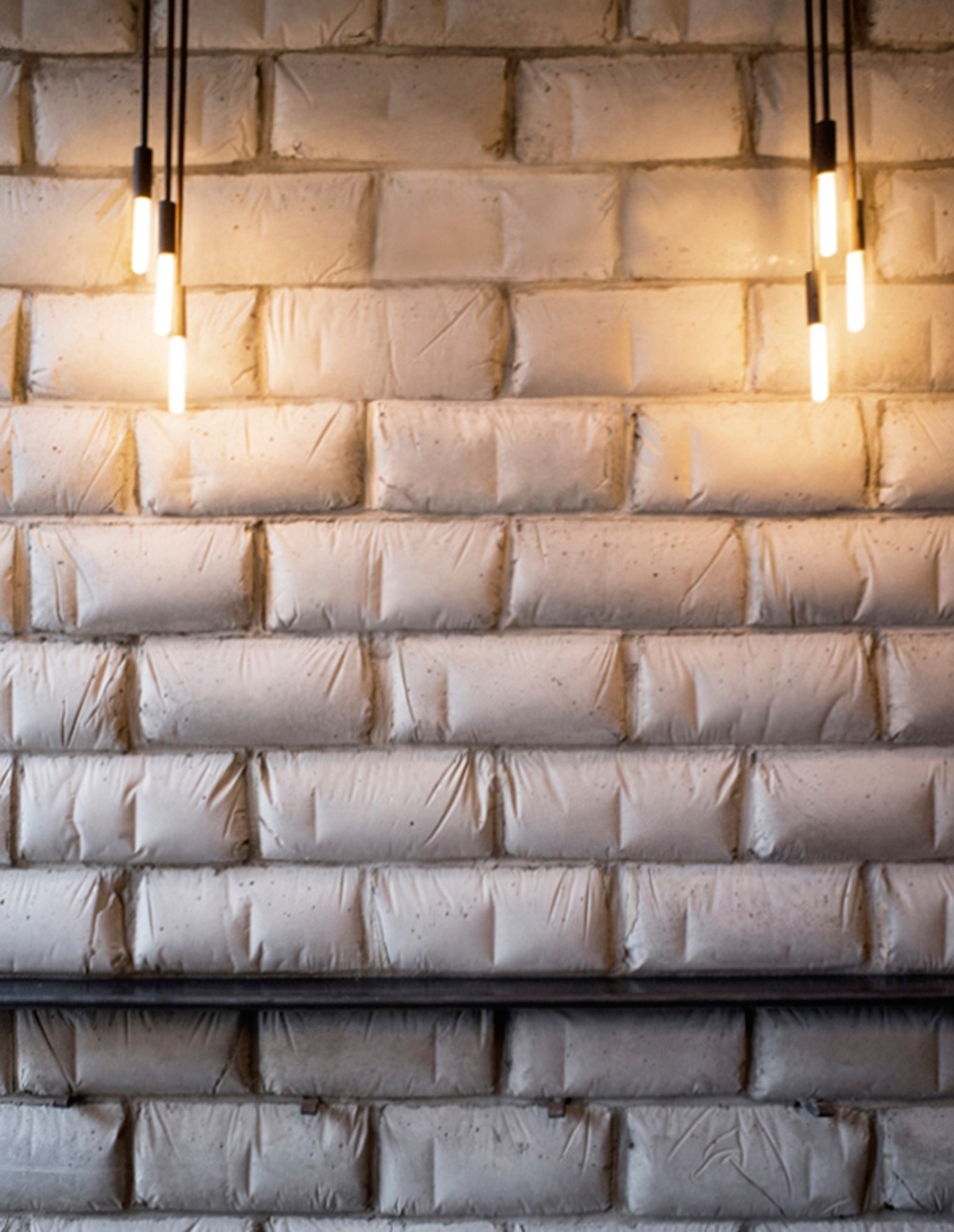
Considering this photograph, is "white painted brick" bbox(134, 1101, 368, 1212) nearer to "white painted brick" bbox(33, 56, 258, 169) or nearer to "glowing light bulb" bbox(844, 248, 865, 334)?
"glowing light bulb" bbox(844, 248, 865, 334)

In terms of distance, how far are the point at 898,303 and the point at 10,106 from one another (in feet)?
4.40

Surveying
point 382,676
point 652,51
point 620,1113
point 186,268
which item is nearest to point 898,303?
point 652,51

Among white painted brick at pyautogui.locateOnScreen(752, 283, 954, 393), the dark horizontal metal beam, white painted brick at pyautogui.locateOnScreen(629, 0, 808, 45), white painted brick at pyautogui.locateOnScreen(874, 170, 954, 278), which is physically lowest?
the dark horizontal metal beam

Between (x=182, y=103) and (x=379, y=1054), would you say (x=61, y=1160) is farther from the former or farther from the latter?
(x=182, y=103)

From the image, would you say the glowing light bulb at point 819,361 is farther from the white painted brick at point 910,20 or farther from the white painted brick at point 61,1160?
the white painted brick at point 61,1160

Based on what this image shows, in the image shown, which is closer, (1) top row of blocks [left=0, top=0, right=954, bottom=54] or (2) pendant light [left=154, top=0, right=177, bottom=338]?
(2) pendant light [left=154, top=0, right=177, bottom=338]

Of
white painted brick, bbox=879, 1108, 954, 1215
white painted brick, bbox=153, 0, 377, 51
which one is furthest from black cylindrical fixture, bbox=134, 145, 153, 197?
white painted brick, bbox=879, 1108, 954, 1215

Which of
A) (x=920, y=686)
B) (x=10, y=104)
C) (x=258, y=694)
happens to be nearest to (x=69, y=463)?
(x=258, y=694)

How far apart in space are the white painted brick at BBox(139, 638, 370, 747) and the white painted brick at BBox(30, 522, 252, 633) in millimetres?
53

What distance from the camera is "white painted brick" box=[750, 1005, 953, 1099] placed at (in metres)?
1.28

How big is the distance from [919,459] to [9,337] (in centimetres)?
134

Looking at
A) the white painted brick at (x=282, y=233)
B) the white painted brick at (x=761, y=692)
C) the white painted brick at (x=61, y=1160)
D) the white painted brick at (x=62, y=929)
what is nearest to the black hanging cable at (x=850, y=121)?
the white painted brick at (x=761, y=692)

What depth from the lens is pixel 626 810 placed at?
4.17ft

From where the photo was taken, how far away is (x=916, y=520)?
1291mm
